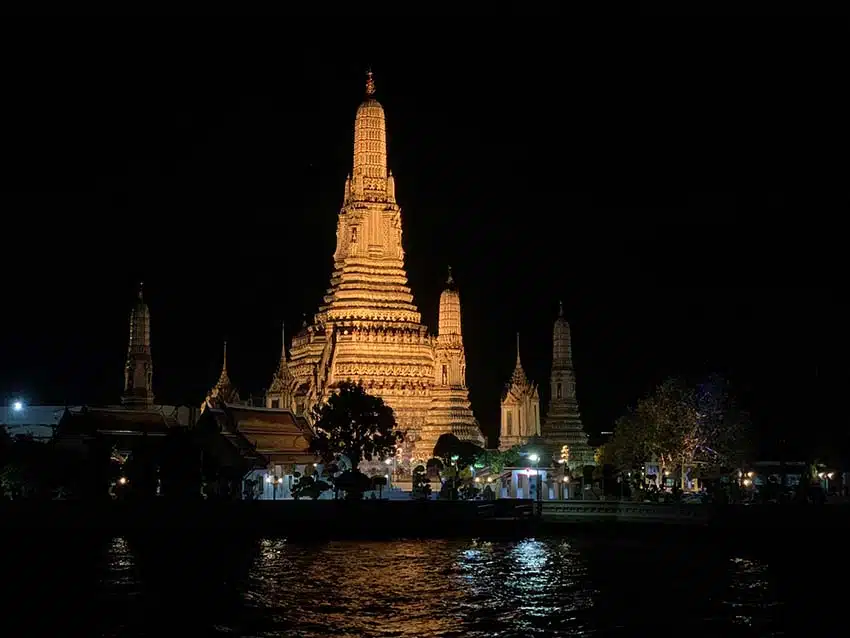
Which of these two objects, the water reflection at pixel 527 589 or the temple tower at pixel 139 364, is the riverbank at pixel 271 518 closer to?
the water reflection at pixel 527 589

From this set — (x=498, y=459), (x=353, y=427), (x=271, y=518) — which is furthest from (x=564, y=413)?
(x=271, y=518)

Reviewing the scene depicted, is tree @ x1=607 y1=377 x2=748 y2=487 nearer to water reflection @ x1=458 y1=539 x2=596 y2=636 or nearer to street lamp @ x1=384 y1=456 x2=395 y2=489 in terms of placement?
water reflection @ x1=458 y1=539 x2=596 y2=636

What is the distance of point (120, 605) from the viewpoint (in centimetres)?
4162

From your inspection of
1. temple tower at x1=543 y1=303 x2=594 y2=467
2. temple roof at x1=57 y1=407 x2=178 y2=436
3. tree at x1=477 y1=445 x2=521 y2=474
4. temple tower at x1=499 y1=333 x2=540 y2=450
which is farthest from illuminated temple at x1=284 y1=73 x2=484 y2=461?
temple roof at x1=57 y1=407 x2=178 y2=436

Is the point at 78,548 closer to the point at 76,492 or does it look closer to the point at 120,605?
the point at 76,492

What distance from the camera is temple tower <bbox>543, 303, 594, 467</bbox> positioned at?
8950 centimetres

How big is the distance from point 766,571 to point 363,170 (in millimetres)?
48467

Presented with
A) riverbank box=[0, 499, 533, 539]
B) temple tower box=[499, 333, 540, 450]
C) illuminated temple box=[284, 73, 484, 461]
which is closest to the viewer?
riverbank box=[0, 499, 533, 539]

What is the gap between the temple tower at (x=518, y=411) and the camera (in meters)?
95.3

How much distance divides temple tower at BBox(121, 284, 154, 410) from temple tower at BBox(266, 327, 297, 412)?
6.93m

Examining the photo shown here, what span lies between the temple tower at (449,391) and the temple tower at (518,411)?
5.73 metres

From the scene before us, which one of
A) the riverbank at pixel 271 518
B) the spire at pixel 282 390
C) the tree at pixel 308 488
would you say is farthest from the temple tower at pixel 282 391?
the riverbank at pixel 271 518

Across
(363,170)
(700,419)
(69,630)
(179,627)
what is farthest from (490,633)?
(363,170)

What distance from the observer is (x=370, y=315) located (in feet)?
300
